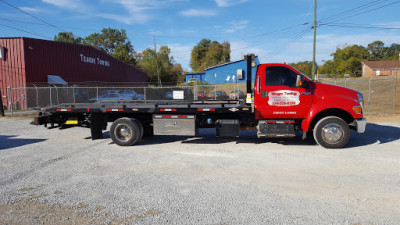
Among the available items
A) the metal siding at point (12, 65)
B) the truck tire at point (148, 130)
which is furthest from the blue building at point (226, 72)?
the truck tire at point (148, 130)

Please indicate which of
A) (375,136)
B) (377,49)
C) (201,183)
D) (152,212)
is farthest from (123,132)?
(377,49)

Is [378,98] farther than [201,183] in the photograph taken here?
Yes

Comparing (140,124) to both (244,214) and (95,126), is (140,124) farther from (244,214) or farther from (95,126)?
(244,214)

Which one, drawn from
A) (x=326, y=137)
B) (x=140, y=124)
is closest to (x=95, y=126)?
(x=140, y=124)

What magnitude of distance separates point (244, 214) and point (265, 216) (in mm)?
267

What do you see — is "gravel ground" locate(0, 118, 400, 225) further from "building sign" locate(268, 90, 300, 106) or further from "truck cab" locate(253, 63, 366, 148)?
"building sign" locate(268, 90, 300, 106)

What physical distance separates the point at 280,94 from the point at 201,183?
12.1 ft

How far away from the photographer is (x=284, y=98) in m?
7.12

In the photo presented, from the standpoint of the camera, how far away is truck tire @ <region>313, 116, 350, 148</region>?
Answer: 686 cm

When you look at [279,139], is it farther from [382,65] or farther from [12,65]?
[382,65]

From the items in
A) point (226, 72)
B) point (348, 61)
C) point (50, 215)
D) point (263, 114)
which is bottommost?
point (50, 215)

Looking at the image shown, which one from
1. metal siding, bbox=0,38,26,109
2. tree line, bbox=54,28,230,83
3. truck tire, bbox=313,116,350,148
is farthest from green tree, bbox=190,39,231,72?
truck tire, bbox=313,116,350,148

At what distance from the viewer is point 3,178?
16.4ft

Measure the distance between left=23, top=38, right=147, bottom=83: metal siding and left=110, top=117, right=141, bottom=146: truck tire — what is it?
772 inches
